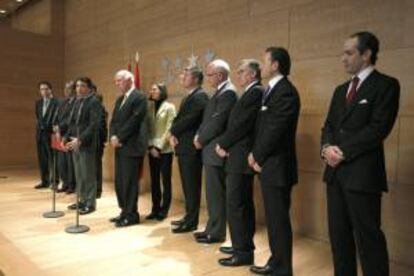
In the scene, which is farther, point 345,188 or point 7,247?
point 7,247

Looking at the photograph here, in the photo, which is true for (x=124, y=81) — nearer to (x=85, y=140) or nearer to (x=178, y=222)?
(x=85, y=140)

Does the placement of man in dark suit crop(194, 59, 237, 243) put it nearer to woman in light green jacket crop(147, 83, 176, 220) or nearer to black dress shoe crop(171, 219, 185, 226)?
black dress shoe crop(171, 219, 185, 226)

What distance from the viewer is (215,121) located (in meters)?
3.30

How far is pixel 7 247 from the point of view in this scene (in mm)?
3332

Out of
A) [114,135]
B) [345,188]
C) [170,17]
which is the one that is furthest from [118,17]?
[345,188]

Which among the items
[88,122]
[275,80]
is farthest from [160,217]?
[275,80]

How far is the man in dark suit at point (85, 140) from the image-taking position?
4.33 metres

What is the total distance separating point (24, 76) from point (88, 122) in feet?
12.9

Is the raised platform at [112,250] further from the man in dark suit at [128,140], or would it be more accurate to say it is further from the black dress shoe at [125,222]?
the man in dark suit at [128,140]

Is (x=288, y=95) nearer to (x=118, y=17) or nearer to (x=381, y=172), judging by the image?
(x=381, y=172)

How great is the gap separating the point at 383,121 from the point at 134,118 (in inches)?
91.7

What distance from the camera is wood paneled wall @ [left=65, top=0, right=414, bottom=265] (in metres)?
3.07

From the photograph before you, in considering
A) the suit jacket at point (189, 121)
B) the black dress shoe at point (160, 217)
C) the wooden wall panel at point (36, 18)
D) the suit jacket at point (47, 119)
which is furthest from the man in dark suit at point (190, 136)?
the wooden wall panel at point (36, 18)

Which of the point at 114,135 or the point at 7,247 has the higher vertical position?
the point at 114,135
